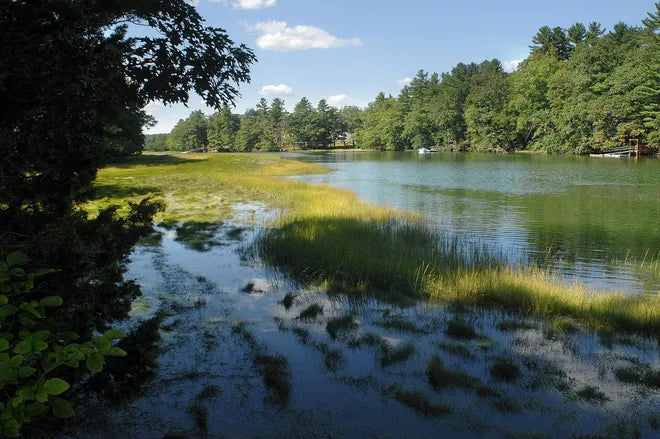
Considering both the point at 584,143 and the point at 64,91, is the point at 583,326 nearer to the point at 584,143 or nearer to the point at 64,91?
the point at 64,91

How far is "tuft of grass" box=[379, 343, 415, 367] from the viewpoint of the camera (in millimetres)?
5688

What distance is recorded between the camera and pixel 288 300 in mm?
7949

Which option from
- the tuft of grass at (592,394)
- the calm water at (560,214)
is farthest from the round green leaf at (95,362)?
the calm water at (560,214)

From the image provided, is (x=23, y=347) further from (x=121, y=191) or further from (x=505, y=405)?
(x=121, y=191)

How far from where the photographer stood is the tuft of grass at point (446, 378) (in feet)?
16.7

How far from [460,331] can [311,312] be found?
91.8 inches

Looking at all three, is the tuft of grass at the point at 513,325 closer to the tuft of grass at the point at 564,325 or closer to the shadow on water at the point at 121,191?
the tuft of grass at the point at 564,325

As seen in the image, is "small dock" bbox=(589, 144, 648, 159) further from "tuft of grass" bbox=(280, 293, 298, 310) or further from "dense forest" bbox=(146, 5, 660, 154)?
"tuft of grass" bbox=(280, 293, 298, 310)

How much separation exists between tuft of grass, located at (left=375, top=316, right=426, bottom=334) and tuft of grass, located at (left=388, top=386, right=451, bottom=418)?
5.90ft

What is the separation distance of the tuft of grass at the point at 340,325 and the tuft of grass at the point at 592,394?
119 inches

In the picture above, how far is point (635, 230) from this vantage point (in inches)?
637

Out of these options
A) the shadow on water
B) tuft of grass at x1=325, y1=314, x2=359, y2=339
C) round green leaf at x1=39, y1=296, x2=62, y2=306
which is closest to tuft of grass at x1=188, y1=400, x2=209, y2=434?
tuft of grass at x1=325, y1=314, x2=359, y2=339

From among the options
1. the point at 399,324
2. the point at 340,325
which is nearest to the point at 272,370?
the point at 340,325

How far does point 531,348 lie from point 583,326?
148 cm
